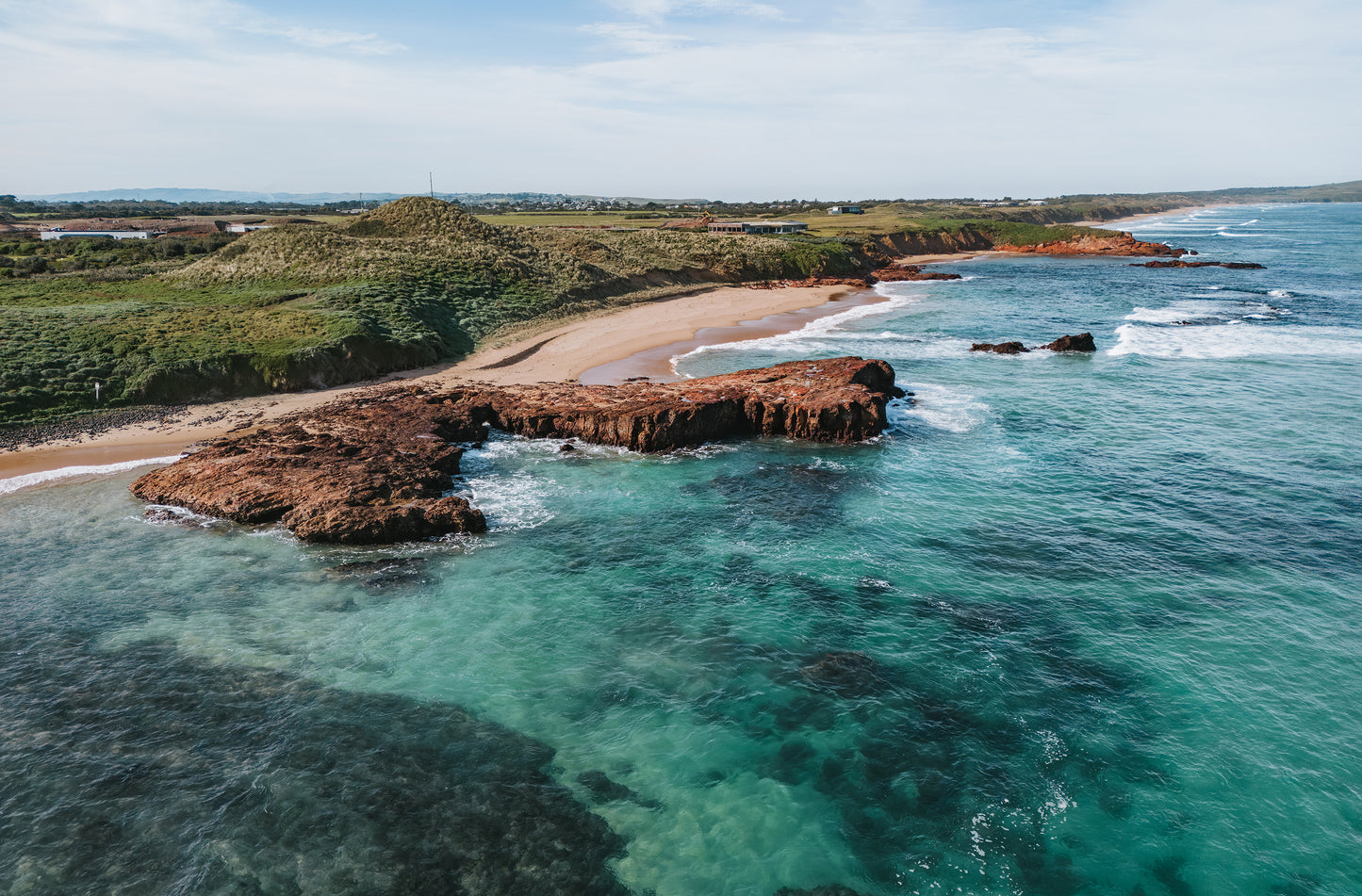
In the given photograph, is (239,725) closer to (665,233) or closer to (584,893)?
(584,893)

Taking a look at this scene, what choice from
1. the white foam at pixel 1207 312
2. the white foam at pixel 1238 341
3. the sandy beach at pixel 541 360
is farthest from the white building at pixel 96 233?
the white foam at pixel 1207 312

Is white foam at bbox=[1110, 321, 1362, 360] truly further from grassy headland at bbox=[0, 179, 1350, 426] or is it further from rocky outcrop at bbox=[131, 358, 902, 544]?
grassy headland at bbox=[0, 179, 1350, 426]

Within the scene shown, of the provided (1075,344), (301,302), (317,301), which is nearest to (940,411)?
(1075,344)

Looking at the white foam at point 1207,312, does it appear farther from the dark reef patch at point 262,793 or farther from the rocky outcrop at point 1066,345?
the dark reef patch at point 262,793

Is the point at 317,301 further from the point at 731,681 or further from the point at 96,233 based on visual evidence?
the point at 96,233

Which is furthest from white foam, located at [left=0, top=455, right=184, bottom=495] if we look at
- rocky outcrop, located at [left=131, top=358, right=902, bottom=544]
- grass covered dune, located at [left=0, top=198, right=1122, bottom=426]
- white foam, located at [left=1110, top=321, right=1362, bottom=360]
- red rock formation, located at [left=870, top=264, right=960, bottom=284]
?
red rock formation, located at [left=870, top=264, right=960, bottom=284]
